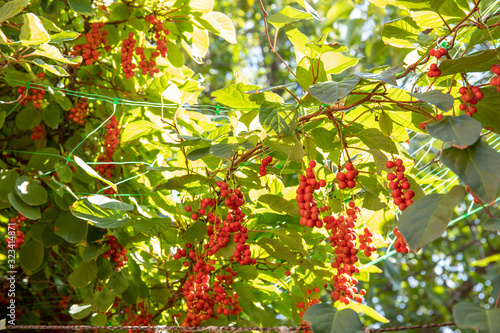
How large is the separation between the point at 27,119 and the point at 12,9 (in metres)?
0.70

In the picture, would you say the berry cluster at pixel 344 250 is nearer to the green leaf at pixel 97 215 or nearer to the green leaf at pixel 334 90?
the green leaf at pixel 334 90

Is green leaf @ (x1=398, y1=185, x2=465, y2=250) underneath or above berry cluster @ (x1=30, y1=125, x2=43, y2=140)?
above

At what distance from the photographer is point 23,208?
1.32 m

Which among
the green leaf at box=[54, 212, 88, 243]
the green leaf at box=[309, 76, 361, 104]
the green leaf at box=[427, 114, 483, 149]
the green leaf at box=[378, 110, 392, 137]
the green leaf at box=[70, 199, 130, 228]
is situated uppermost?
the green leaf at box=[309, 76, 361, 104]

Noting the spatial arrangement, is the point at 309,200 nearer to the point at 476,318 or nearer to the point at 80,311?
the point at 476,318

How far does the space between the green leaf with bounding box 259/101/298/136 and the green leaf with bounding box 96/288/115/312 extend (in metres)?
0.77

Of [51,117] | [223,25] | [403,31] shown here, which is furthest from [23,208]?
[403,31]

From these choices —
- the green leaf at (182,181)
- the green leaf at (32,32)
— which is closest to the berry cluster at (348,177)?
the green leaf at (182,181)

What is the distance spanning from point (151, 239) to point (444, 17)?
0.99 meters

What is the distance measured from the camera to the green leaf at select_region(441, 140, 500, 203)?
24.2 inches

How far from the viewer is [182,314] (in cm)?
151

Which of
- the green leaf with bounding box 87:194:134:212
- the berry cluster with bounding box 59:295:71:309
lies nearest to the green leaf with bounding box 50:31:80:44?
the green leaf with bounding box 87:194:134:212

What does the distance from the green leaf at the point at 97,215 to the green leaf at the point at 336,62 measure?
58 cm

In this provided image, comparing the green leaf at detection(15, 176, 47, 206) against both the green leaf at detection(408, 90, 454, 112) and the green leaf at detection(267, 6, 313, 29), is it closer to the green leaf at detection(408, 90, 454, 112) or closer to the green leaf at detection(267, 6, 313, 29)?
the green leaf at detection(267, 6, 313, 29)
